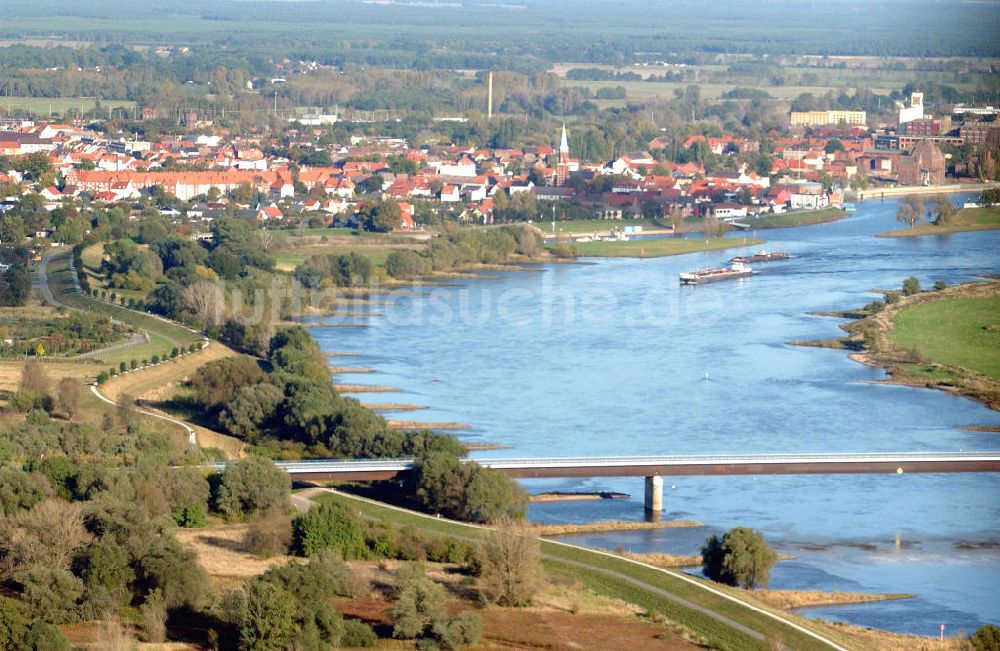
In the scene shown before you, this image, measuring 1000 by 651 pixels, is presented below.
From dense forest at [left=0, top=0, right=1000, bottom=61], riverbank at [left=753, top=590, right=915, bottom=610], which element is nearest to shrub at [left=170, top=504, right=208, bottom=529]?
riverbank at [left=753, top=590, right=915, bottom=610]

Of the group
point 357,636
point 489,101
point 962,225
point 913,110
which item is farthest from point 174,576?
point 489,101

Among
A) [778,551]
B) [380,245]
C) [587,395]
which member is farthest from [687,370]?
[380,245]

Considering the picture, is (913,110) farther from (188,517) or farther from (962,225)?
(188,517)

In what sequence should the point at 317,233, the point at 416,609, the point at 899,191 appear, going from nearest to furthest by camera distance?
the point at 416,609 < the point at 317,233 < the point at 899,191

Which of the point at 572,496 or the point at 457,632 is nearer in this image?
the point at 457,632

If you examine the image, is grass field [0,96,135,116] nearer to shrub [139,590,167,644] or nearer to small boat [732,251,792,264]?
small boat [732,251,792,264]

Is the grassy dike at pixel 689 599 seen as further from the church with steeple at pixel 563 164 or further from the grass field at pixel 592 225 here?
the church with steeple at pixel 563 164
